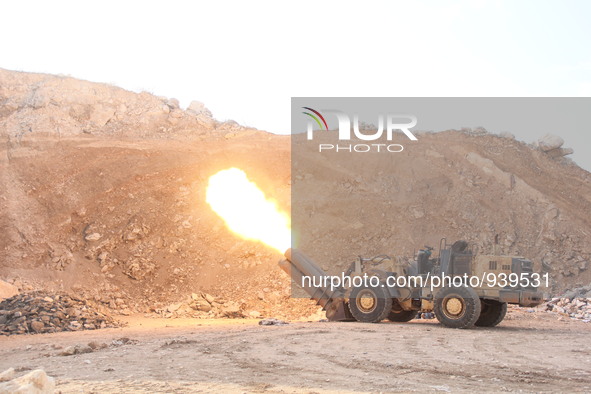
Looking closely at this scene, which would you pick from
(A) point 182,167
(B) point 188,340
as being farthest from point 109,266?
(B) point 188,340

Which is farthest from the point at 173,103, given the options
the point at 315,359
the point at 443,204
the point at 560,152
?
the point at 315,359

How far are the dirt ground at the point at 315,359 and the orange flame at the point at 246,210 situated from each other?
26.1ft

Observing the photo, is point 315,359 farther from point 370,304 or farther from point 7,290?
point 7,290

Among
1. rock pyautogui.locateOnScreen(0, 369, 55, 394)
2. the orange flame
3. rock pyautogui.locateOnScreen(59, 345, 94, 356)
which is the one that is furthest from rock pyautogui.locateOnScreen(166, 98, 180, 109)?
rock pyautogui.locateOnScreen(0, 369, 55, 394)

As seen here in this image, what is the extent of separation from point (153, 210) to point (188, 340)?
12127 mm

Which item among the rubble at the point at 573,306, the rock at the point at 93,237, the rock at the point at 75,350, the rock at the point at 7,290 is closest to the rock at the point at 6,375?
the rock at the point at 75,350

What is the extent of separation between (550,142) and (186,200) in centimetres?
1954

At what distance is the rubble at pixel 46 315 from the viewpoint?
47.9 ft

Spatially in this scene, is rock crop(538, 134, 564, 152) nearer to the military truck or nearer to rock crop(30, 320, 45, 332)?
the military truck

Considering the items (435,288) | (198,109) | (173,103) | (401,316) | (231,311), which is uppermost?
(173,103)

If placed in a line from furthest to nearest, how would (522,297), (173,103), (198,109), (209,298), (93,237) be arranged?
(198,109), (173,103), (93,237), (209,298), (522,297)

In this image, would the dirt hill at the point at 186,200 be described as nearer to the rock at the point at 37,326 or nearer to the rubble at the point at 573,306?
the rubble at the point at 573,306

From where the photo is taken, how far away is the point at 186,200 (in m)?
24.2

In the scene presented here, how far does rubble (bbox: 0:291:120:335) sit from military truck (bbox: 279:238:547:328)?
195 inches
